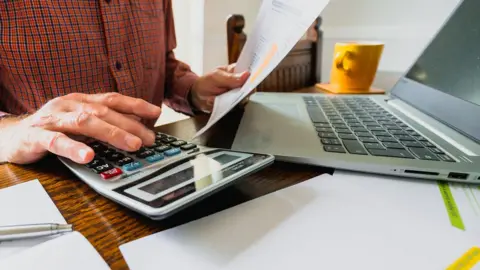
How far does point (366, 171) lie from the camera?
31 cm

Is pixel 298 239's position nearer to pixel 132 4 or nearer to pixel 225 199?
pixel 225 199

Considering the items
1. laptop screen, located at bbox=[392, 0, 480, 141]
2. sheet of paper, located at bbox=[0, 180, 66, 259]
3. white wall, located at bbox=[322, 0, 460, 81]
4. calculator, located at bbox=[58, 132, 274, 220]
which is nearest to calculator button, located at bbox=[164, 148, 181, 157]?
calculator, located at bbox=[58, 132, 274, 220]

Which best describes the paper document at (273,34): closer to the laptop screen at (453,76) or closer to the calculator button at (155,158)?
the calculator button at (155,158)

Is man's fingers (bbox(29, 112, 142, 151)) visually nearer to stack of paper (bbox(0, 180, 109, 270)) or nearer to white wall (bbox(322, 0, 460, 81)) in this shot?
stack of paper (bbox(0, 180, 109, 270))

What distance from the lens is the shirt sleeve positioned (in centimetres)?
67

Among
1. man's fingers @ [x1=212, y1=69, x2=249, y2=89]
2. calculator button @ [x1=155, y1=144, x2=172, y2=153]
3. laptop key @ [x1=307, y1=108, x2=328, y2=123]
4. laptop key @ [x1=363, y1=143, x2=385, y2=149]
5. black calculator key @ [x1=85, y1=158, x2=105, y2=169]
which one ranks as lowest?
black calculator key @ [x1=85, y1=158, x2=105, y2=169]

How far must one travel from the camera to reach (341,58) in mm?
750

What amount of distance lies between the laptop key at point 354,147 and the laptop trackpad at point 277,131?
0.10 feet

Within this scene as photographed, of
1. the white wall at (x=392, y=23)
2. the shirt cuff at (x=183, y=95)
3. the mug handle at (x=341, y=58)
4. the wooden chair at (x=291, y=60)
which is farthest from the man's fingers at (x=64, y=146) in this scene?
the white wall at (x=392, y=23)

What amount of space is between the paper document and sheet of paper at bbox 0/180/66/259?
177mm

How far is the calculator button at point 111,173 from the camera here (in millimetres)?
262

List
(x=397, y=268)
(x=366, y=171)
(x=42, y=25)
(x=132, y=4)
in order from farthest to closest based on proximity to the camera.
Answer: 1. (x=132, y=4)
2. (x=42, y=25)
3. (x=366, y=171)
4. (x=397, y=268)

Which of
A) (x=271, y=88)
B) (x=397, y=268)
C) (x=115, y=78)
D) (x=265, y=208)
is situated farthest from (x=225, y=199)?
(x=271, y=88)

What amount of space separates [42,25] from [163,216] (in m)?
0.40
